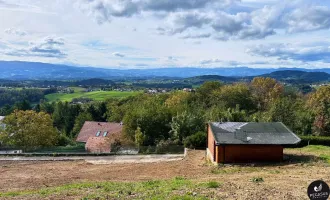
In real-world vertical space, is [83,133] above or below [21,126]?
below

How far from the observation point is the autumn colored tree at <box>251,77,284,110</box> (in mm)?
66062

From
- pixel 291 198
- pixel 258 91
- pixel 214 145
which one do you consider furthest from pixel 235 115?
pixel 258 91

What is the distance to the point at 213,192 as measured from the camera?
1241 cm

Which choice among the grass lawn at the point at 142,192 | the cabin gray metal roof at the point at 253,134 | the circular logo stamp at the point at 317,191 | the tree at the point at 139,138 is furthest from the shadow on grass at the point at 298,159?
the tree at the point at 139,138

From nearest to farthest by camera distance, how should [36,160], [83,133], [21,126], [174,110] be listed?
[36,160] < [21,126] < [174,110] < [83,133]

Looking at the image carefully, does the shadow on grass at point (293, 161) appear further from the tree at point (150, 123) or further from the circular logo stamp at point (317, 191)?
the tree at point (150, 123)

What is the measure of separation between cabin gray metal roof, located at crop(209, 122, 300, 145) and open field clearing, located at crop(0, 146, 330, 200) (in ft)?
5.27

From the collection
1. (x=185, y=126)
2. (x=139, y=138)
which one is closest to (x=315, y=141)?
(x=185, y=126)

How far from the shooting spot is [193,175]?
19.6m

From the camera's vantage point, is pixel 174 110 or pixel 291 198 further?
pixel 174 110

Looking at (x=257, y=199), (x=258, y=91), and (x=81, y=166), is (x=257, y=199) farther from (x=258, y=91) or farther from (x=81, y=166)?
(x=258, y=91)

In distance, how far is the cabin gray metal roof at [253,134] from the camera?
77.4ft

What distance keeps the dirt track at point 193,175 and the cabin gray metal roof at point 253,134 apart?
2291 mm

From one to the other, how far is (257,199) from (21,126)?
37.3 metres
